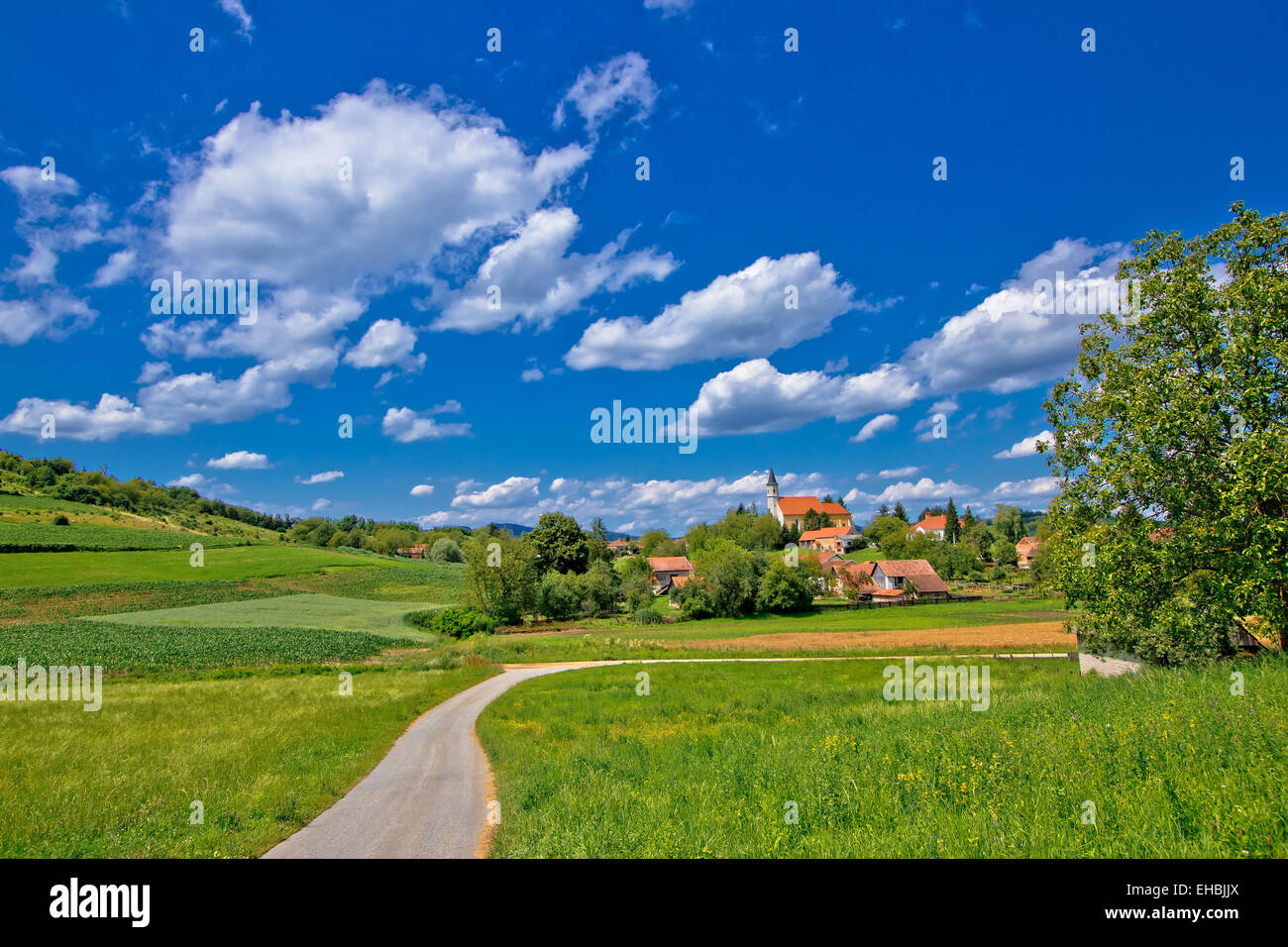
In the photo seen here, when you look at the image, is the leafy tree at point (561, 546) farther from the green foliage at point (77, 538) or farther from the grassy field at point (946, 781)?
the grassy field at point (946, 781)

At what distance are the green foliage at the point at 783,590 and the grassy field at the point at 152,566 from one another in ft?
225

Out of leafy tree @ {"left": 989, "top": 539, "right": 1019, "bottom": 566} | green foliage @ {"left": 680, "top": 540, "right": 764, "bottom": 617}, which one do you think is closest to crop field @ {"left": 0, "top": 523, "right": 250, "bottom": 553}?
green foliage @ {"left": 680, "top": 540, "right": 764, "bottom": 617}

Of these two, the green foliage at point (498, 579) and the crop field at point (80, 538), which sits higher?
the crop field at point (80, 538)

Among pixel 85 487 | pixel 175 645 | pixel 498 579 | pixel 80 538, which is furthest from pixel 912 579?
pixel 85 487

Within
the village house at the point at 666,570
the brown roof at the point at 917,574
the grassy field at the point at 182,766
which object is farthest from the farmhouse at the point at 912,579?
the grassy field at the point at 182,766

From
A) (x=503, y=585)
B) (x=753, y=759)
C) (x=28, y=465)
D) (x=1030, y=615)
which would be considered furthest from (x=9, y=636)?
(x=28, y=465)

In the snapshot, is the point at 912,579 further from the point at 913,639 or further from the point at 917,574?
the point at 913,639

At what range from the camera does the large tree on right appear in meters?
14.9

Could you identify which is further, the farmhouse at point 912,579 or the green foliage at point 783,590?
the farmhouse at point 912,579

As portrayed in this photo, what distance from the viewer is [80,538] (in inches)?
3578

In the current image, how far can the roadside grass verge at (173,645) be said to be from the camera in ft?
133

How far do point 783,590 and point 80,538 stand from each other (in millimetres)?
103267
